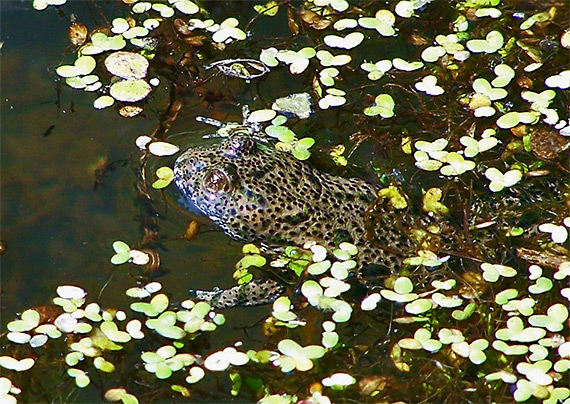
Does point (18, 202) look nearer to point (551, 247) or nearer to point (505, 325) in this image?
point (505, 325)

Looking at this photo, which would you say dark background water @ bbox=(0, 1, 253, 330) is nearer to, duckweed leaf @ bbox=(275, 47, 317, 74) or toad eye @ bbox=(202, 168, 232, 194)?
toad eye @ bbox=(202, 168, 232, 194)

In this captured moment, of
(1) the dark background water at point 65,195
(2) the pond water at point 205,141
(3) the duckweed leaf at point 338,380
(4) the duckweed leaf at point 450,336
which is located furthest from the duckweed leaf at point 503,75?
(3) the duckweed leaf at point 338,380

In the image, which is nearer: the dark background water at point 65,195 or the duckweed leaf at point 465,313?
the duckweed leaf at point 465,313

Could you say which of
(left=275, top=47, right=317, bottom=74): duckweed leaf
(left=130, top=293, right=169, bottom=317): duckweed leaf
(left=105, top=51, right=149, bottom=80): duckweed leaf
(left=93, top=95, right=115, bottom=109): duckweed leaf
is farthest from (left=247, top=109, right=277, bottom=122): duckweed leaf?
(left=130, top=293, right=169, bottom=317): duckweed leaf

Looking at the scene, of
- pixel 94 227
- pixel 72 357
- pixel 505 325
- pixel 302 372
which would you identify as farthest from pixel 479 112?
pixel 72 357

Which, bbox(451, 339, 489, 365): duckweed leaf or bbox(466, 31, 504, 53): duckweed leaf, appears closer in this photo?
bbox(451, 339, 489, 365): duckweed leaf

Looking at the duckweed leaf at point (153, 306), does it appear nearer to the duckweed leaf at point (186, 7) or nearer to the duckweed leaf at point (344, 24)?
the duckweed leaf at point (186, 7)

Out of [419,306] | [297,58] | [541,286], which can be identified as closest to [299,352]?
[419,306]
